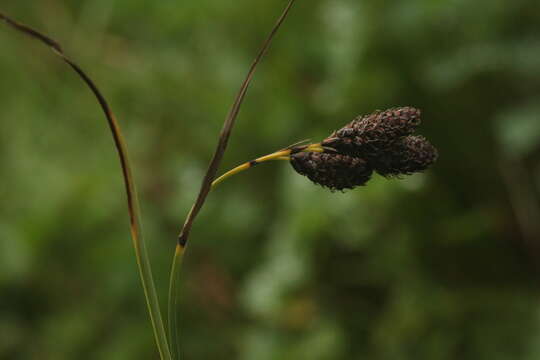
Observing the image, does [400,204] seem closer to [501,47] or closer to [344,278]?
[344,278]

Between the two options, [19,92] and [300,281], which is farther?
[19,92]

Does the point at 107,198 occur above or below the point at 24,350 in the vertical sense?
above

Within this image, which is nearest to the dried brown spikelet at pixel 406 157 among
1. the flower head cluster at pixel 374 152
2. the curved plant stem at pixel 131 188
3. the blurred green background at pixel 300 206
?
the flower head cluster at pixel 374 152

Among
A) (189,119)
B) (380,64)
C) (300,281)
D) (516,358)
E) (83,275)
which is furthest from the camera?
(189,119)

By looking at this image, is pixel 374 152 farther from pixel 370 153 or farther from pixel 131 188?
pixel 131 188

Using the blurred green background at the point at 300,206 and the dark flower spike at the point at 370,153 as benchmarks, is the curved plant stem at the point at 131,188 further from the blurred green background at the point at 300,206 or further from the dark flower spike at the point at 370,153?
the blurred green background at the point at 300,206

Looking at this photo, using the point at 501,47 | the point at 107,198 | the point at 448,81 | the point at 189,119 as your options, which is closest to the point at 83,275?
the point at 107,198
